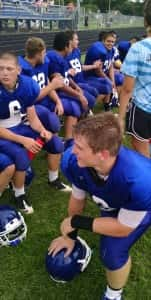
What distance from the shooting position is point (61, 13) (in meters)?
27.5

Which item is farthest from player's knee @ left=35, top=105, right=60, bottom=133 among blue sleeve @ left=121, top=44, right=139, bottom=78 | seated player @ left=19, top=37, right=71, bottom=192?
blue sleeve @ left=121, top=44, right=139, bottom=78

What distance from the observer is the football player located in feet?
6.37

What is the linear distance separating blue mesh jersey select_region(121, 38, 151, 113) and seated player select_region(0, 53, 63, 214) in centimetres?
88

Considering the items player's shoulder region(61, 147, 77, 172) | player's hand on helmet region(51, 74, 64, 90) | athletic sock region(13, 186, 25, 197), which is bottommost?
athletic sock region(13, 186, 25, 197)

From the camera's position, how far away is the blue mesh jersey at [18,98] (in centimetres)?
340

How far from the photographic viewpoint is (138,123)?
10.9 feet

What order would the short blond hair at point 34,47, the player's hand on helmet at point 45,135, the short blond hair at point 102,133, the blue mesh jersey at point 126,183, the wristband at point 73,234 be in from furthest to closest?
the short blond hair at point 34,47
the player's hand on helmet at point 45,135
the wristband at point 73,234
the blue mesh jersey at point 126,183
the short blond hair at point 102,133

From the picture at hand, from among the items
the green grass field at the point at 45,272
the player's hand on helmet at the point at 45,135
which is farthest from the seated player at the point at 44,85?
the green grass field at the point at 45,272

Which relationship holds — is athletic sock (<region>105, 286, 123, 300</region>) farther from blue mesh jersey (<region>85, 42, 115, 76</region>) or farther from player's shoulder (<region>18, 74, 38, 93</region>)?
blue mesh jersey (<region>85, 42, 115, 76</region>)

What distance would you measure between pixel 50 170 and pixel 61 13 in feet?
83.6

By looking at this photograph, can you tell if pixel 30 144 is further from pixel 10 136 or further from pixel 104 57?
pixel 104 57

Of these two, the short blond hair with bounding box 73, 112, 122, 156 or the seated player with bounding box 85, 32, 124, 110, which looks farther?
the seated player with bounding box 85, 32, 124, 110

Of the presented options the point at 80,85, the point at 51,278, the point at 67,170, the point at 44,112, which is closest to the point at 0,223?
the point at 51,278

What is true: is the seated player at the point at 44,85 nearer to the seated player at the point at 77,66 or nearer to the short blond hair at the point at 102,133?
the seated player at the point at 77,66
